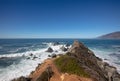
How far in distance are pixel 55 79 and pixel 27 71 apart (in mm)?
14888

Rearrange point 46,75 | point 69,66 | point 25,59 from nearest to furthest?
point 46,75, point 69,66, point 25,59

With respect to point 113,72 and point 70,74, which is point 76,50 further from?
point 70,74

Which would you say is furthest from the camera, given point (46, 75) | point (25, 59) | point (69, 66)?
point (25, 59)

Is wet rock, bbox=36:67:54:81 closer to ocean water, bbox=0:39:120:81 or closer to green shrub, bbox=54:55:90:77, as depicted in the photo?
green shrub, bbox=54:55:90:77

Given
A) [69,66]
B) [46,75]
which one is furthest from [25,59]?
[69,66]

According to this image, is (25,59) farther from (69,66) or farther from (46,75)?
(69,66)

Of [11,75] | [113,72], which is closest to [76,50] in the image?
[113,72]

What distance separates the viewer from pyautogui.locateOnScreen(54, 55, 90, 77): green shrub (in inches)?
675

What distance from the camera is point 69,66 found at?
1831 centimetres

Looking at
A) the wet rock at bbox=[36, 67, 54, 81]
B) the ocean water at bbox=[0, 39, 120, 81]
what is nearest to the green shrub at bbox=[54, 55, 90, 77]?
the wet rock at bbox=[36, 67, 54, 81]

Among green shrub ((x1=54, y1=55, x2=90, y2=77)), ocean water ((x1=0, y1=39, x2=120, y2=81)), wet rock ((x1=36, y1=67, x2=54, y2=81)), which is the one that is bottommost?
ocean water ((x1=0, y1=39, x2=120, y2=81))

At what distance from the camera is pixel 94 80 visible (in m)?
15.9

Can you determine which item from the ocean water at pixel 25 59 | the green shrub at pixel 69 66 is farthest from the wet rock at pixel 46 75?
the ocean water at pixel 25 59

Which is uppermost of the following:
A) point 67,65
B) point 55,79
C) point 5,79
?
point 67,65
